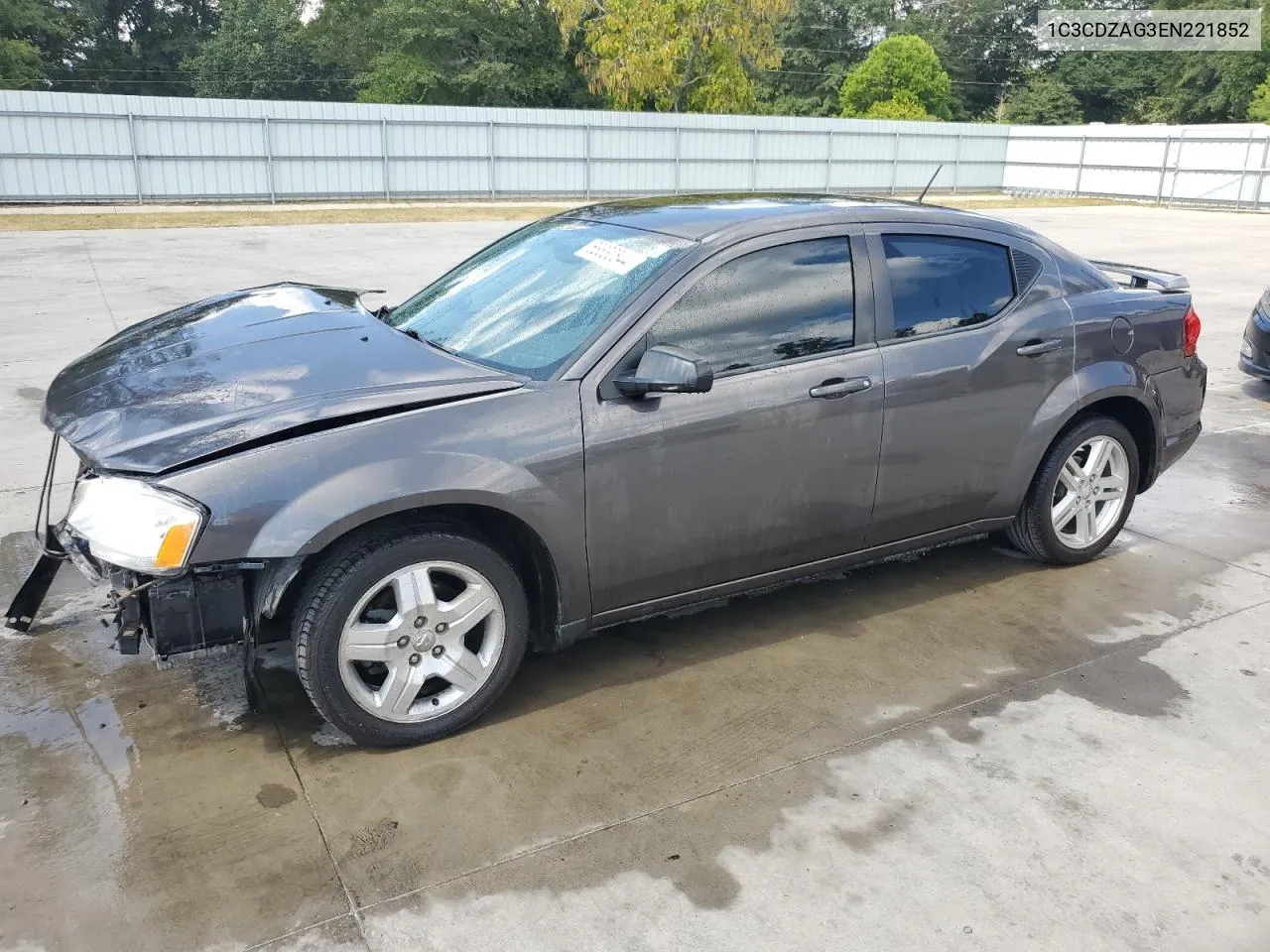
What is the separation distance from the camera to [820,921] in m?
2.70

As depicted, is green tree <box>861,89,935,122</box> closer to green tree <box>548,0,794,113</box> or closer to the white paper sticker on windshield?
green tree <box>548,0,794,113</box>

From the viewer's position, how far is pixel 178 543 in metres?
2.97

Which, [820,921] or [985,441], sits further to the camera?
[985,441]

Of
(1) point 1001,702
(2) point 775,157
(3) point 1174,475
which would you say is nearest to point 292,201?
(2) point 775,157

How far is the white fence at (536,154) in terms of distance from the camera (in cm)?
2398

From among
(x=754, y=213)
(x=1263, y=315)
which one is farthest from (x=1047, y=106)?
(x=754, y=213)

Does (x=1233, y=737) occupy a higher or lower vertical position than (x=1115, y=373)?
lower

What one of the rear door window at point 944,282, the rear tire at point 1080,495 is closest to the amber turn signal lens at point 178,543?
the rear door window at point 944,282

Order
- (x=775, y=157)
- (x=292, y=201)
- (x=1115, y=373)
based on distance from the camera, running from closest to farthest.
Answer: (x=1115, y=373) → (x=292, y=201) → (x=775, y=157)

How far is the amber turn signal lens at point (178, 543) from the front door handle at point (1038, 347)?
322 cm

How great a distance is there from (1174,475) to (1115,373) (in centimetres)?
213

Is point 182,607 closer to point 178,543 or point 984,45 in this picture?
point 178,543

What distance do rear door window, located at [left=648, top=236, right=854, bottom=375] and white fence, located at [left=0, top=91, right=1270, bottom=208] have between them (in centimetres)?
2300

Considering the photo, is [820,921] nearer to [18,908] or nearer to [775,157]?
[18,908]
